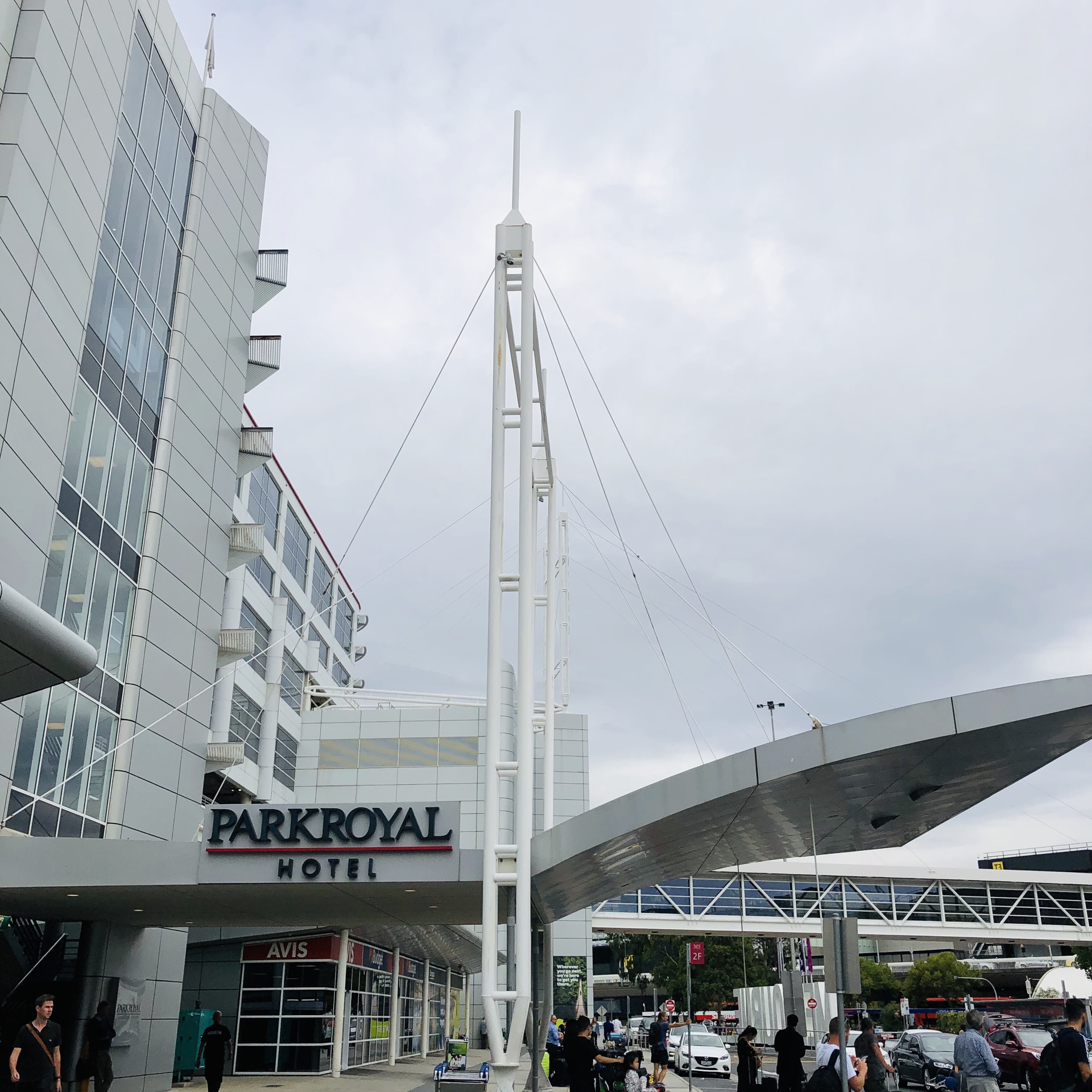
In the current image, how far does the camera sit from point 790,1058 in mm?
16016

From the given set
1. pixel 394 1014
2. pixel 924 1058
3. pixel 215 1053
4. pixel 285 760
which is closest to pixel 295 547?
pixel 285 760

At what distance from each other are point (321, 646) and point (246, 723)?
15482mm

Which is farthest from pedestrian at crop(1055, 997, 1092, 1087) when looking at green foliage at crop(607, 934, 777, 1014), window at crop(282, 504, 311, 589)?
green foliage at crop(607, 934, 777, 1014)

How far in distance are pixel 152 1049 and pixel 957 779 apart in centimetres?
1820

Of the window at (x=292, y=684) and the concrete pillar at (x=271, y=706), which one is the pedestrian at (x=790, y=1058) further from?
the window at (x=292, y=684)

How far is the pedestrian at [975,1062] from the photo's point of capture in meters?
14.3

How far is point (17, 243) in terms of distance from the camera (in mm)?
19438

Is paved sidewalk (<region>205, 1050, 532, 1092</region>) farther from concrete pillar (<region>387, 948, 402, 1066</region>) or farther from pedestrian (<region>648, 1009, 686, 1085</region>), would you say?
pedestrian (<region>648, 1009, 686, 1085</region>)

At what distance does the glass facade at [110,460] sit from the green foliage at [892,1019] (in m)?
75.8

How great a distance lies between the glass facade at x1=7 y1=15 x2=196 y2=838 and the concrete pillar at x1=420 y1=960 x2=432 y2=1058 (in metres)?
25.2

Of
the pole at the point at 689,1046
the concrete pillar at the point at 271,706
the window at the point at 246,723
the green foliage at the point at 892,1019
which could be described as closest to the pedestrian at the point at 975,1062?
the pole at the point at 689,1046

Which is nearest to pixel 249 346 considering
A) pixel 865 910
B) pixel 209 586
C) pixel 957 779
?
pixel 209 586

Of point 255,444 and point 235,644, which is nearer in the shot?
point 235,644

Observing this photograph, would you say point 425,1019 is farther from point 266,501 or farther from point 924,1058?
point 924,1058
